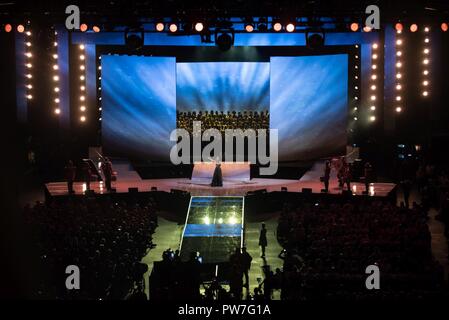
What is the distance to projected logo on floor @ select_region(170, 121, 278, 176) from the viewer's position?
24.4m

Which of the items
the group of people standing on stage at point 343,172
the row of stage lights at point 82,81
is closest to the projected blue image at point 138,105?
the row of stage lights at point 82,81

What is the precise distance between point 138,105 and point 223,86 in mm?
3403

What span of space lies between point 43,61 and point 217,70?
262 inches

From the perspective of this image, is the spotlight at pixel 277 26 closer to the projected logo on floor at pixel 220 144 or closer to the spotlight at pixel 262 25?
the spotlight at pixel 262 25

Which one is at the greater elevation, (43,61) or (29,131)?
(43,61)

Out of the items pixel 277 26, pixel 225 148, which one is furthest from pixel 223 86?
pixel 277 26

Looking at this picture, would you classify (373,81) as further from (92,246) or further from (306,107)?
(92,246)

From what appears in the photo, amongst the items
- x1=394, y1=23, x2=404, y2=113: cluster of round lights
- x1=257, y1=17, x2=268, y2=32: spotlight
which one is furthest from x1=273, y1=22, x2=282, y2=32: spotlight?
x1=394, y1=23, x2=404, y2=113: cluster of round lights

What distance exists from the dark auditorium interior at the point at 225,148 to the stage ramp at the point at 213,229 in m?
0.06

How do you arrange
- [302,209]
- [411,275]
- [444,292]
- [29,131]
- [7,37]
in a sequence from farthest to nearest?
[29,131], [7,37], [302,209], [411,275], [444,292]

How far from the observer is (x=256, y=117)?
24.7 meters

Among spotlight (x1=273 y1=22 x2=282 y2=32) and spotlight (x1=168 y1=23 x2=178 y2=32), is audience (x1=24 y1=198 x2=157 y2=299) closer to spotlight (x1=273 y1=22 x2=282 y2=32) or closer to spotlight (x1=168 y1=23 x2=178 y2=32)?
spotlight (x1=168 y1=23 x2=178 y2=32)

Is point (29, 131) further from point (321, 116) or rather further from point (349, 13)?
point (349, 13)
